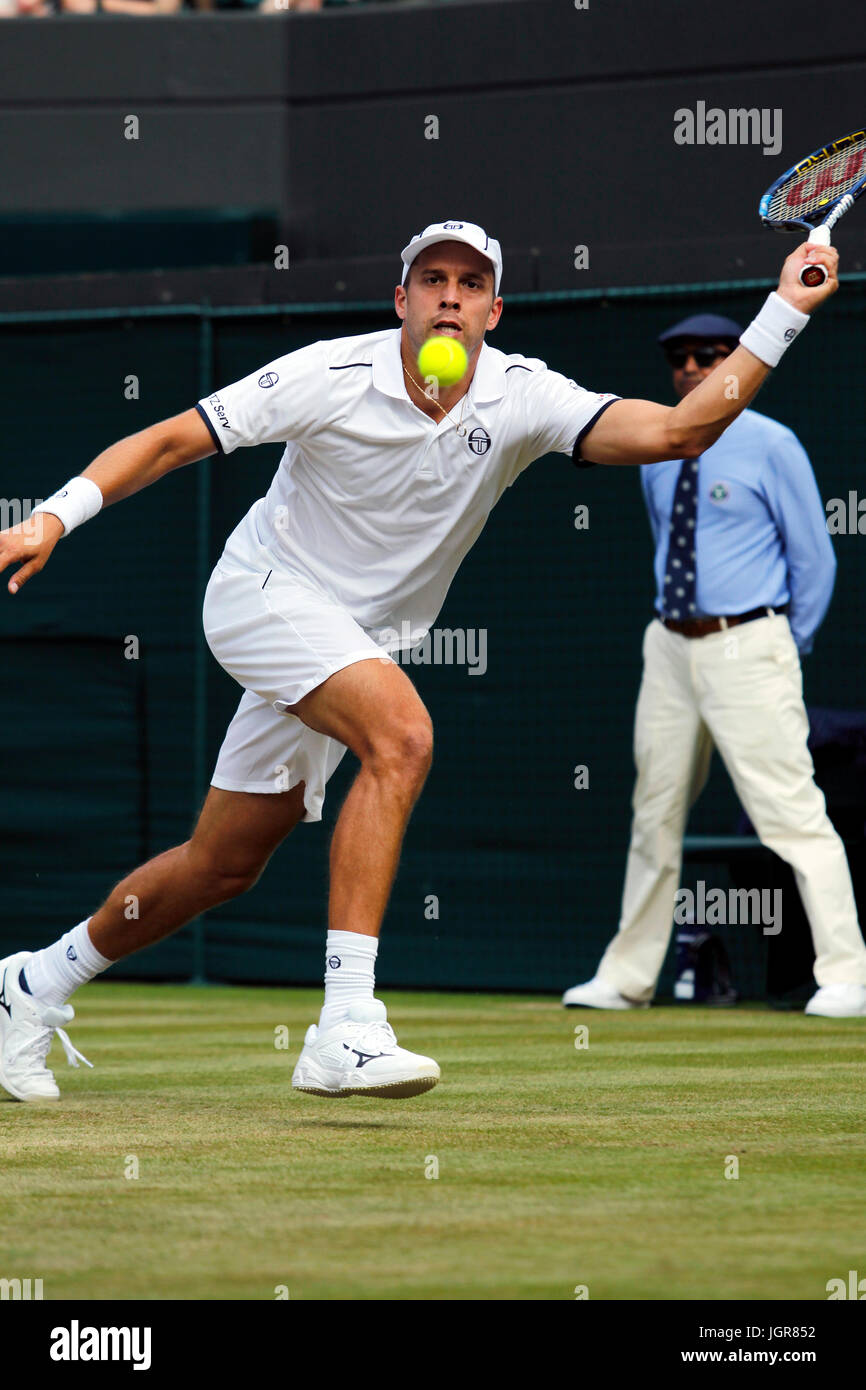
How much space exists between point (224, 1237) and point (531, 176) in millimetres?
9769

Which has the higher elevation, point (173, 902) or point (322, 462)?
point (322, 462)

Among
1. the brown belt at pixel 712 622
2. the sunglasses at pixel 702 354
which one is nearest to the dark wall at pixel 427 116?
the sunglasses at pixel 702 354

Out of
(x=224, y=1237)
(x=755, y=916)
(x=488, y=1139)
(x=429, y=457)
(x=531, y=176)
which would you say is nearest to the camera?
(x=224, y=1237)

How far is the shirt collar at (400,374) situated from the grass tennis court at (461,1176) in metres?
1.60

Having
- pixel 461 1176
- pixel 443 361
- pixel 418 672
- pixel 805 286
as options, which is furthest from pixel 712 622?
pixel 461 1176

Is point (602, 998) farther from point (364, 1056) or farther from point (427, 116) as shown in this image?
point (427, 116)

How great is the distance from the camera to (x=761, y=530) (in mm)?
8070

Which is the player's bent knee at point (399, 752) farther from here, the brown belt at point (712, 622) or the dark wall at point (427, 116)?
the dark wall at point (427, 116)

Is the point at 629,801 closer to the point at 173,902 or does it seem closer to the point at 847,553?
the point at 847,553

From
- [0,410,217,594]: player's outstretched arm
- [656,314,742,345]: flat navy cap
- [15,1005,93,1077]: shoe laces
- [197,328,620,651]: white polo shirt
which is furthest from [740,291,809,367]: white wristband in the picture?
[656,314,742,345]: flat navy cap

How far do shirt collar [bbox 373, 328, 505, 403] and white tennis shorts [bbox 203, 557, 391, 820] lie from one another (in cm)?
49

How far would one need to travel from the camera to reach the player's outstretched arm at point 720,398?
15.6 feet
